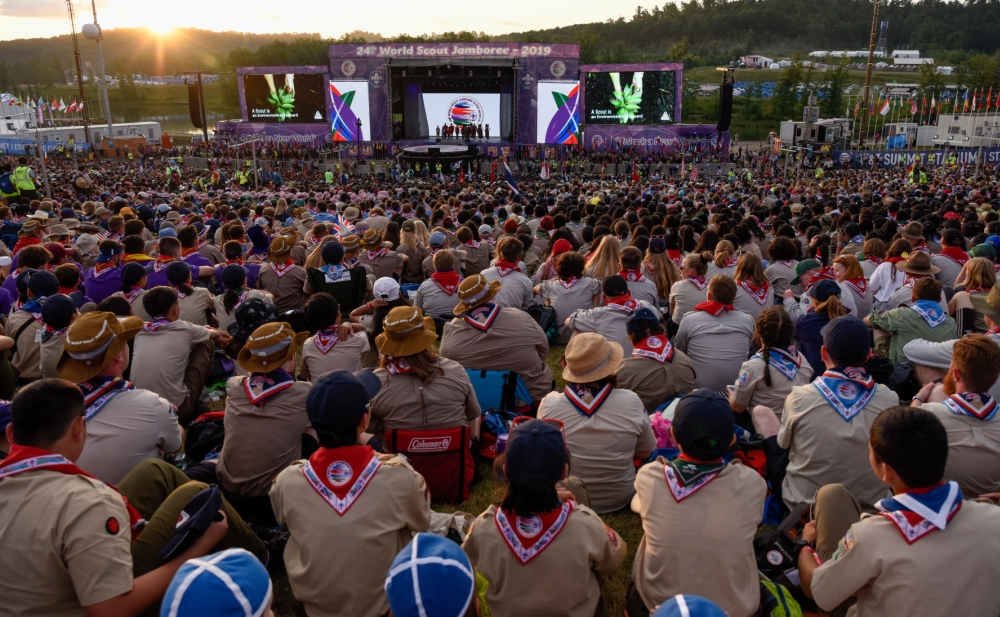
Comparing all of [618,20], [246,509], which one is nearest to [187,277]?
[246,509]

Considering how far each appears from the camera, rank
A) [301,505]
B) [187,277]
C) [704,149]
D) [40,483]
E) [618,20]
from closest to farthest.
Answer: [40,483], [301,505], [187,277], [704,149], [618,20]

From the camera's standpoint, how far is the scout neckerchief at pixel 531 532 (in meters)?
2.37

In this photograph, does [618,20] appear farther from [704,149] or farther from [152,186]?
[152,186]

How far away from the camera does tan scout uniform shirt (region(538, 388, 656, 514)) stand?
137 inches

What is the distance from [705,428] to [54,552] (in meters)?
2.29

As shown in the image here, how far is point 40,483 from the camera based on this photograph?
7.22ft

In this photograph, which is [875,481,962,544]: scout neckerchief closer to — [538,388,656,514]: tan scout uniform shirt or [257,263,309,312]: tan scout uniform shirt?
[538,388,656,514]: tan scout uniform shirt

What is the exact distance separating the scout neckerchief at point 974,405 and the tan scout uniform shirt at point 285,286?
582 centimetres

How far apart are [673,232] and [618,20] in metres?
146

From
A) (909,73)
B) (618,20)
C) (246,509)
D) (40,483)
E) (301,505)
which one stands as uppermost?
(618,20)

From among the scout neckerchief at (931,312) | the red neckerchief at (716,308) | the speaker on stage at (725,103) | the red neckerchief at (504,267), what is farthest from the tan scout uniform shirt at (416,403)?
the speaker on stage at (725,103)

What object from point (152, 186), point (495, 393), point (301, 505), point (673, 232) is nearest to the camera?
point (301, 505)

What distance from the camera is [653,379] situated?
14.2ft

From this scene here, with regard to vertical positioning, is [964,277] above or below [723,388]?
above
